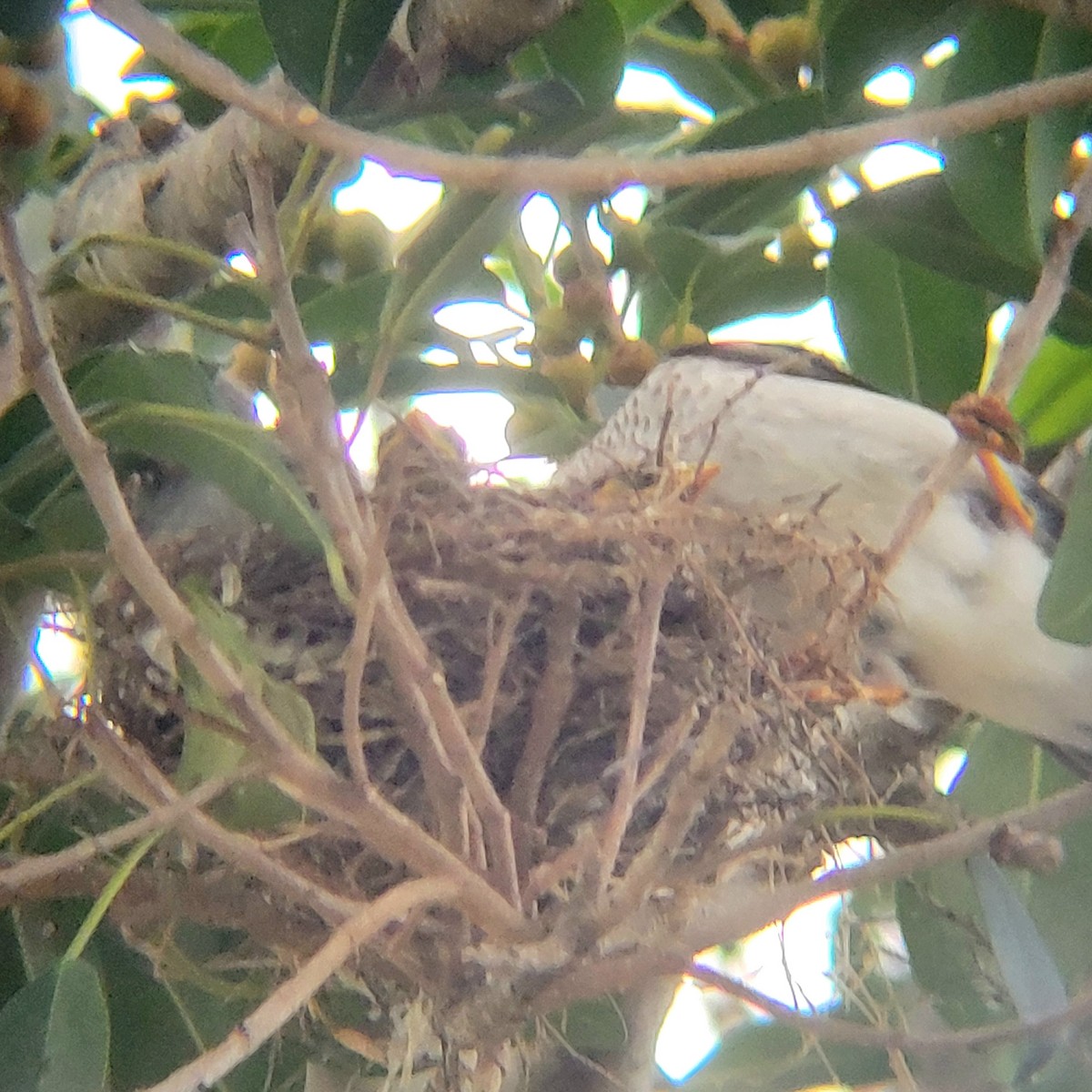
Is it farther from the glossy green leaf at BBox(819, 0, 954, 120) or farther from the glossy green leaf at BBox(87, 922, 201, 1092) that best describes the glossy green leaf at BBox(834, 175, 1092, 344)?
the glossy green leaf at BBox(87, 922, 201, 1092)

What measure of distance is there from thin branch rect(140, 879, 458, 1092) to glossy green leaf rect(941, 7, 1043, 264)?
67cm

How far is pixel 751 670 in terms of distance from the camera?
1139mm

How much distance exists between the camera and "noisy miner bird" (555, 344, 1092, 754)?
155cm

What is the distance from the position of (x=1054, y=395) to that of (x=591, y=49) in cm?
68

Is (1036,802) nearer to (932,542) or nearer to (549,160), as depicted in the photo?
(932,542)

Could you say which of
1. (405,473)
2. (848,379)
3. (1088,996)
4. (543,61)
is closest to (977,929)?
(1088,996)

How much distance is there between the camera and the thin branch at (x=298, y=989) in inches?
28.1

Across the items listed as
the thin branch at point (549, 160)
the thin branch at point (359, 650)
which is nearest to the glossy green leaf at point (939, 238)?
the thin branch at point (549, 160)

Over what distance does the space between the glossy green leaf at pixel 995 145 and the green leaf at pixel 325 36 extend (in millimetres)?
454

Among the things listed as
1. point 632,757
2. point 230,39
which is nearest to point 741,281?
point 230,39

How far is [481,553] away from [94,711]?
0.41 metres

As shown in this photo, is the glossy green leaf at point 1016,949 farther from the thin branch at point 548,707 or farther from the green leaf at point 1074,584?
the thin branch at point 548,707

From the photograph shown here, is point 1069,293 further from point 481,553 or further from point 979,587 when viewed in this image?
point 481,553

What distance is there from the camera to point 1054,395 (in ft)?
5.17
